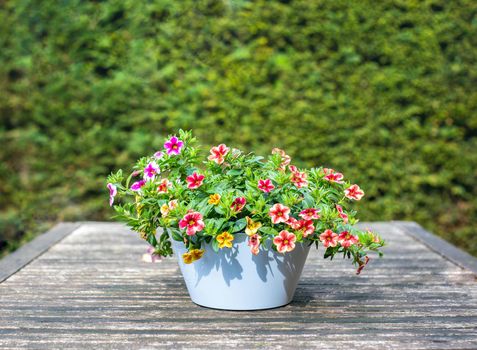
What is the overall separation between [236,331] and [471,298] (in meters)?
1.00

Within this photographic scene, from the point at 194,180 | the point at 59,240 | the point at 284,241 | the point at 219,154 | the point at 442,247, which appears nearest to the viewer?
the point at 284,241

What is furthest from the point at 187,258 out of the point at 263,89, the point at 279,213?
the point at 263,89

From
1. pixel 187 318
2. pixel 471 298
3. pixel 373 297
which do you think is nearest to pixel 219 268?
pixel 187 318

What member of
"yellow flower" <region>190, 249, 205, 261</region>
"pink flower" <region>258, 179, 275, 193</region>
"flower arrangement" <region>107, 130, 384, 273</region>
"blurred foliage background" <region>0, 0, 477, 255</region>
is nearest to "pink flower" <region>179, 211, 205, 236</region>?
"flower arrangement" <region>107, 130, 384, 273</region>

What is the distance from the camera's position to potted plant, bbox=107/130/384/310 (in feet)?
7.73

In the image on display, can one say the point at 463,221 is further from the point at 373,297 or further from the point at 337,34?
the point at 373,297

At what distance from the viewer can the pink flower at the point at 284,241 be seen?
2301 mm

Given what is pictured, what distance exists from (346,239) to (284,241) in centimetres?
23

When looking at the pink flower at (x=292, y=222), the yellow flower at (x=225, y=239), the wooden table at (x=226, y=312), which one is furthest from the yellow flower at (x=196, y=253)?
the pink flower at (x=292, y=222)

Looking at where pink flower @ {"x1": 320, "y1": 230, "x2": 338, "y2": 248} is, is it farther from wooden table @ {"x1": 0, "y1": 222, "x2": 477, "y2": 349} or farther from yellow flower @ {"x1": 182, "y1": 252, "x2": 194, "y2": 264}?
yellow flower @ {"x1": 182, "y1": 252, "x2": 194, "y2": 264}

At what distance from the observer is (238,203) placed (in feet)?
7.75

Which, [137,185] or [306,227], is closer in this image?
[306,227]

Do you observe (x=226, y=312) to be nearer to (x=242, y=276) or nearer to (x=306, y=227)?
(x=242, y=276)

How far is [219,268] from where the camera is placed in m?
2.46
